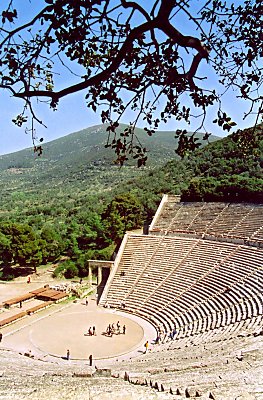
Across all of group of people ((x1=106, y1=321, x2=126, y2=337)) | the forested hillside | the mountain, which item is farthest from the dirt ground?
the mountain

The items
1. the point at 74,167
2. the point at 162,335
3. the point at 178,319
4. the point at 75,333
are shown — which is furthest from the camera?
the point at 74,167

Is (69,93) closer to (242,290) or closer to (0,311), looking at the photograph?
(242,290)

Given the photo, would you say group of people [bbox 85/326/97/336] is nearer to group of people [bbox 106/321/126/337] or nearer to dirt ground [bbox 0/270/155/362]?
dirt ground [bbox 0/270/155/362]

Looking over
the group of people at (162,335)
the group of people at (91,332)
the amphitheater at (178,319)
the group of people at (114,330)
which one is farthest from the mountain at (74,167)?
the group of people at (162,335)

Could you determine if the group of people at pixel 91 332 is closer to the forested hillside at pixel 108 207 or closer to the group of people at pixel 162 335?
the group of people at pixel 162 335

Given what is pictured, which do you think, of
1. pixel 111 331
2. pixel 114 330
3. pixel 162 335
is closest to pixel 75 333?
pixel 111 331

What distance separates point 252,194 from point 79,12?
29.9 meters

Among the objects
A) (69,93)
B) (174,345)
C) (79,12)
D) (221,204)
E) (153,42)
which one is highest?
(79,12)

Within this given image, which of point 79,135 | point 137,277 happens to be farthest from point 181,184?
point 79,135

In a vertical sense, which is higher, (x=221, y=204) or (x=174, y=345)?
(x=221, y=204)

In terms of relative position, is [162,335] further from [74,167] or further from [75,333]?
[74,167]

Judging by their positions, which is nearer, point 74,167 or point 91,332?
point 91,332

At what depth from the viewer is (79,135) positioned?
18688cm

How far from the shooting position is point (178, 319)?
2072cm
